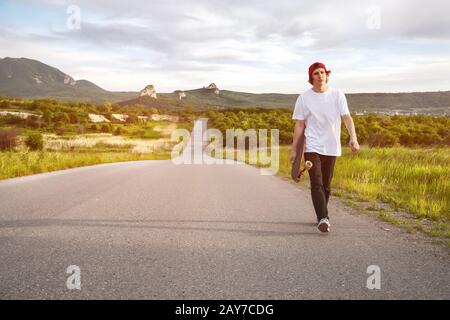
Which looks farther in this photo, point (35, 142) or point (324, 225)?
point (35, 142)

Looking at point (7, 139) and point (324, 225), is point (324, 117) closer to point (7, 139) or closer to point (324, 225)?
point (324, 225)

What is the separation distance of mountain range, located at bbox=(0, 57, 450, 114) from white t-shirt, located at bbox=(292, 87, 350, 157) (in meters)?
67.0

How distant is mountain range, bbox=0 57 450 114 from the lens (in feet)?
258

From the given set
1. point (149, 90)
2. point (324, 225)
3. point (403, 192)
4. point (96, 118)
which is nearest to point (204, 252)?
point (324, 225)

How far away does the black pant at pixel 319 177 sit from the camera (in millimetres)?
5867

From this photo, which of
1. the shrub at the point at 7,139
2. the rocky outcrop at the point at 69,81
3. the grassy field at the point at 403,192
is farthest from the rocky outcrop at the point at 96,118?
the rocky outcrop at the point at 69,81

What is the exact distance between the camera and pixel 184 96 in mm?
133625

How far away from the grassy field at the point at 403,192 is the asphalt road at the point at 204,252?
597 millimetres

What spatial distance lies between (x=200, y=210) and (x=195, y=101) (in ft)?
393

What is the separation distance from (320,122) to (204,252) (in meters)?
2.41

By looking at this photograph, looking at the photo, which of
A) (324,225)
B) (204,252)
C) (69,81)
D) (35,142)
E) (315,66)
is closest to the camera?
(204,252)

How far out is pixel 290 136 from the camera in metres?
55.9

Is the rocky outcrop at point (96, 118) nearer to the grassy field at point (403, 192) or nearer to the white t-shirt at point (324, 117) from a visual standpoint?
the grassy field at point (403, 192)
